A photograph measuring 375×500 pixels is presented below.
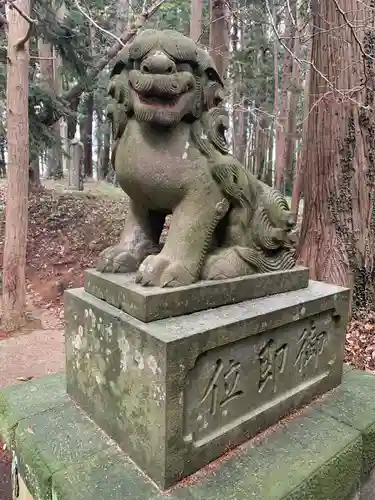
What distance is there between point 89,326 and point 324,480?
46.1 inches

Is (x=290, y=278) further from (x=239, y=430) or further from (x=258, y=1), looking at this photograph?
(x=258, y=1)

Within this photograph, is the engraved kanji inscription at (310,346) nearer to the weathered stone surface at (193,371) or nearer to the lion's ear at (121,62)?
the weathered stone surface at (193,371)

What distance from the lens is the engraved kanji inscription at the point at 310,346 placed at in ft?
6.53

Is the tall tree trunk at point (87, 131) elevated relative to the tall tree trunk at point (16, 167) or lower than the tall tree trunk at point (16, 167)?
elevated

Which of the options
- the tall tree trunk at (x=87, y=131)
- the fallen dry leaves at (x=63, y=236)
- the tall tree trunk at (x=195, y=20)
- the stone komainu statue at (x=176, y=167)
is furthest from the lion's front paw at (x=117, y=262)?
the tall tree trunk at (x=87, y=131)

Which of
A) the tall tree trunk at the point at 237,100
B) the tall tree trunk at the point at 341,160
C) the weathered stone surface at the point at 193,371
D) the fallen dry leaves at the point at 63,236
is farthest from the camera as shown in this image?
the tall tree trunk at the point at 237,100

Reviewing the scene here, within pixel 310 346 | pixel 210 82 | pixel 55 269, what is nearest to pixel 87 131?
pixel 55 269

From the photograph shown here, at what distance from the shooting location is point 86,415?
6.24 ft

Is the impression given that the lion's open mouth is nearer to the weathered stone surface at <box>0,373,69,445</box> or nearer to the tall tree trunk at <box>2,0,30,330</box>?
the weathered stone surface at <box>0,373,69,445</box>

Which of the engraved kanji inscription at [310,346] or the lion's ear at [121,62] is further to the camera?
the engraved kanji inscription at [310,346]

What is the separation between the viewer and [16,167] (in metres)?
4.62

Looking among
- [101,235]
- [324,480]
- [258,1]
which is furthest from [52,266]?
[258,1]

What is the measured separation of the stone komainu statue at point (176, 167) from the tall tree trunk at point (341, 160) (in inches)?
80.1

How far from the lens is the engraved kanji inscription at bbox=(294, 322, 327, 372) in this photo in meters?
1.99
